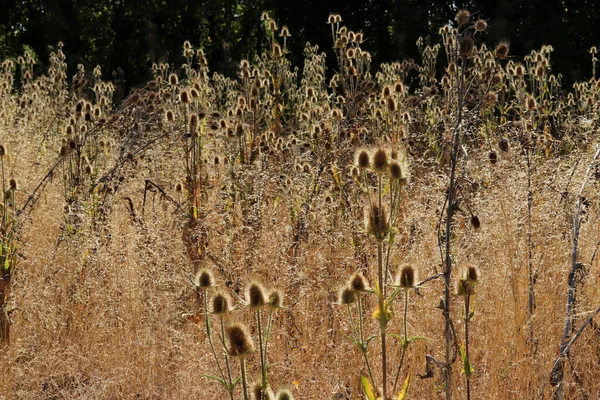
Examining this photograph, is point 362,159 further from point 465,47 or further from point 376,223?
point 465,47

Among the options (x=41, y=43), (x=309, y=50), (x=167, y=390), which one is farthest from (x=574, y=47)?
(x=167, y=390)

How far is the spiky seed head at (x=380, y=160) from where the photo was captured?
5.53ft

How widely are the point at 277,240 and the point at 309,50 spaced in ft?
9.98

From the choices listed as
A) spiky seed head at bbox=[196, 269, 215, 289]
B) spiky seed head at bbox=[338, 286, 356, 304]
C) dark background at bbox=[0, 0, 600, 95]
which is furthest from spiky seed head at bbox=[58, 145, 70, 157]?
dark background at bbox=[0, 0, 600, 95]

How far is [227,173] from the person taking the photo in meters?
4.25

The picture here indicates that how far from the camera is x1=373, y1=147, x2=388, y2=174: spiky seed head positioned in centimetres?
169

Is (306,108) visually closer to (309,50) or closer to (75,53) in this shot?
(309,50)

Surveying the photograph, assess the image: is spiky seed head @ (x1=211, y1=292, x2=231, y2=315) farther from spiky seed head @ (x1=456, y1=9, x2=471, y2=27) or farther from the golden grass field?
spiky seed head @ (x1=456, y1=9, x2=471, y2=27)

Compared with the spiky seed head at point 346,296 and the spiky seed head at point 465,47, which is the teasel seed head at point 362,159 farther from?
the spiky seed head at point 465,47

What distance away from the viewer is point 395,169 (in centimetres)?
167

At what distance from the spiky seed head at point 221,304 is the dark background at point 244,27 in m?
9.53

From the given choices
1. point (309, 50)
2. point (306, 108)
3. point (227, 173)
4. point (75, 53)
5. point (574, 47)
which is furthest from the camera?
point (75, 53)

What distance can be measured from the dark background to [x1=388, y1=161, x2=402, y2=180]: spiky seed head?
31.2ft

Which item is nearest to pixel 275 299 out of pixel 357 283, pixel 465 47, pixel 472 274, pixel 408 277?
pixel 357 283
